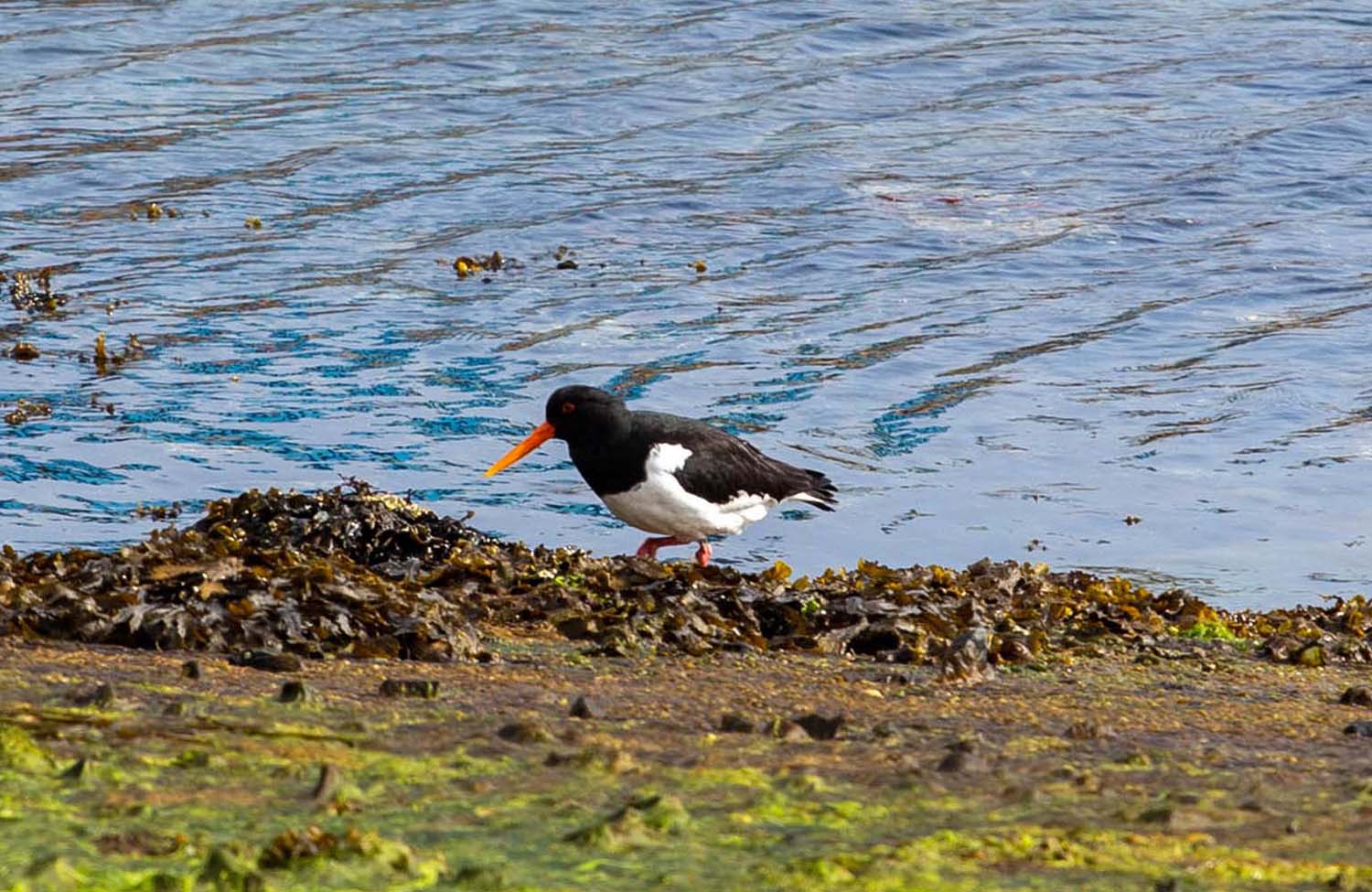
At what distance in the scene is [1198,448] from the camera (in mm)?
12297

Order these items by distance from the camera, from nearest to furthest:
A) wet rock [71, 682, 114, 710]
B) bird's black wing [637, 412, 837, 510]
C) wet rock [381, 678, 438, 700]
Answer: wet rock [71, 682, 114, 710] < wet rock [381, 678, 438, 700] < bird's black wing [637, 412, 837, 510]

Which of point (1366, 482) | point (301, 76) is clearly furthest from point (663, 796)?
point (301, 76)

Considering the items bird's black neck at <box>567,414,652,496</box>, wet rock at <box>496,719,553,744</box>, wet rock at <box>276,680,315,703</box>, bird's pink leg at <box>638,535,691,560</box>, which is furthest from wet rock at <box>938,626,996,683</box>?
bird's pink leg at <box>638,535,691,560</box>

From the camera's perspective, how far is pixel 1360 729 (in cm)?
530

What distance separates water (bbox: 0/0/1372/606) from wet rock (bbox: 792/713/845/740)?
5621 millimetres

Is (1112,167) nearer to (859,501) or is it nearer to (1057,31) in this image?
(1057,31)

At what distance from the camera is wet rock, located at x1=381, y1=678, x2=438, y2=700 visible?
502cm

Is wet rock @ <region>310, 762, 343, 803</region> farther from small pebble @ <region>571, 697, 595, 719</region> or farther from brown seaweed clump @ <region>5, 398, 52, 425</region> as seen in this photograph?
brown seaweed clump @ <region>5, 398, 52, 425</region>

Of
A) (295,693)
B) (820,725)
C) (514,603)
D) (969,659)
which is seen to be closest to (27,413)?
(514,603)

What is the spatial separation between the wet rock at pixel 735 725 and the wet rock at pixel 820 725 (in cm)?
12

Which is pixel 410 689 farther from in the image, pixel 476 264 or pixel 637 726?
pixel 476 264

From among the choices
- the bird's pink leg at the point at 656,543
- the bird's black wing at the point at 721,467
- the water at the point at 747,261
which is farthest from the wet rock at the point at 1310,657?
the bird's pink leg at the point at 656,543

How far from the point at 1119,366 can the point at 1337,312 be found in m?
2.50

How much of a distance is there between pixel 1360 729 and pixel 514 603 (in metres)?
3.26
